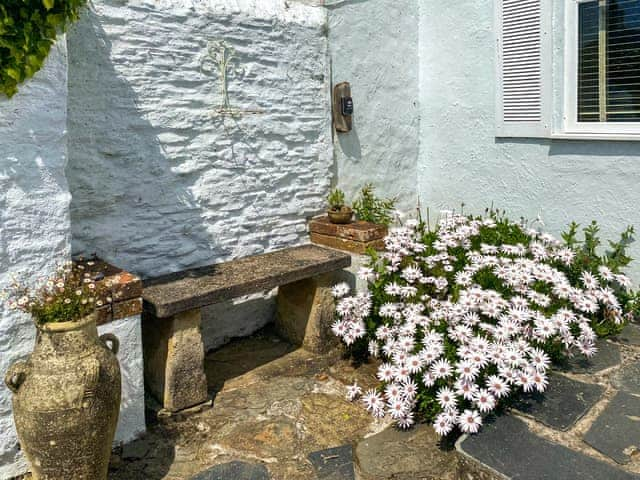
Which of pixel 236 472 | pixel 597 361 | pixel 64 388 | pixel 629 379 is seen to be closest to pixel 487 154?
pixel 597 361

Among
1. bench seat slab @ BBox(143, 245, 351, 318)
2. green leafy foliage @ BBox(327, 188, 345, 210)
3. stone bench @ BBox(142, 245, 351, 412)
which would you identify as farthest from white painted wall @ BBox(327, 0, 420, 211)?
stone bench @ BBox(142, 245, 351, 412)

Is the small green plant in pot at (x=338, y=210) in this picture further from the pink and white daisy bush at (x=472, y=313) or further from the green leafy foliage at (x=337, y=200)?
the pink and white daisy bush at (x=472, y=313)

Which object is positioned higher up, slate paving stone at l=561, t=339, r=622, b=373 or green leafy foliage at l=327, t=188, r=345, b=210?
green leafy foliage at l=327, t=188, r=345, b=210

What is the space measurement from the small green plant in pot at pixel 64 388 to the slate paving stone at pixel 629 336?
3.40 metres

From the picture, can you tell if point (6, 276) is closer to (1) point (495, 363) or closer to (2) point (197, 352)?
(2) point (197, 352)

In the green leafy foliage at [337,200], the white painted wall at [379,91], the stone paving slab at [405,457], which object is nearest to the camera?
the stone paving slab at [405,457]

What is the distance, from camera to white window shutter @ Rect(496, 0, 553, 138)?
15.2 ft

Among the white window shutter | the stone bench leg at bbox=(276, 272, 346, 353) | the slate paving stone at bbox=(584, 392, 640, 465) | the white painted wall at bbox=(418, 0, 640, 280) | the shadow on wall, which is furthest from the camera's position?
the white window shutter

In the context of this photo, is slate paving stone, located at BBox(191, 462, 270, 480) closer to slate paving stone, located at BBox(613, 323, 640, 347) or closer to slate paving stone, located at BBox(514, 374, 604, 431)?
slate paving stone, located at BBox(514, 374, 604, 431)

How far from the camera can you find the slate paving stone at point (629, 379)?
131 inches

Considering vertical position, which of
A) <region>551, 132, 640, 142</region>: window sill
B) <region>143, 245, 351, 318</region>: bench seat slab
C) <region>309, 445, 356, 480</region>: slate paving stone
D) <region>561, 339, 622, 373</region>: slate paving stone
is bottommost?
<region>309, 445, 356, 480</region>: slate paving stone

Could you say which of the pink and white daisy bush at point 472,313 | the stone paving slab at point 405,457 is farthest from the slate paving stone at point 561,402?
the stone paving slab at point 405,457

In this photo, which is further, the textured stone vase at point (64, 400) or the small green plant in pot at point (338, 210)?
the small green plant in pot at point (338, 210)

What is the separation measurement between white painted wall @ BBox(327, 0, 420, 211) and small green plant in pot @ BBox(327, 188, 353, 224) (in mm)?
213
